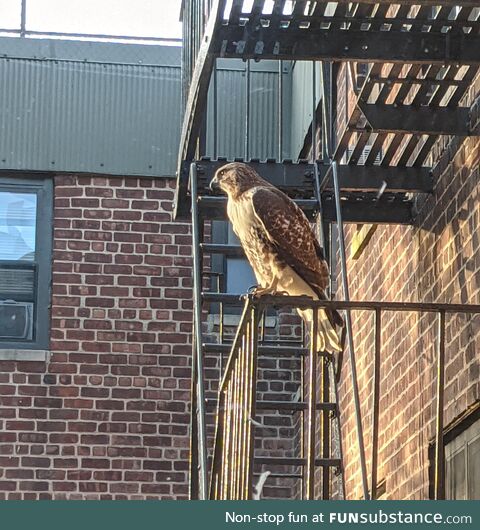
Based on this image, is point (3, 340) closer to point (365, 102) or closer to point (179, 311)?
point (179, 311)

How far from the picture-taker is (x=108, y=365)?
37.1ft

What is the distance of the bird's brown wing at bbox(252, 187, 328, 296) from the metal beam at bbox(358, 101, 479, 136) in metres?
0.62

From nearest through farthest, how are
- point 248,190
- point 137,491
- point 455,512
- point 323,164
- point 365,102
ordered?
point 455,512 → point 365,102 → point 248,190 → point 323,164 → point 137,491

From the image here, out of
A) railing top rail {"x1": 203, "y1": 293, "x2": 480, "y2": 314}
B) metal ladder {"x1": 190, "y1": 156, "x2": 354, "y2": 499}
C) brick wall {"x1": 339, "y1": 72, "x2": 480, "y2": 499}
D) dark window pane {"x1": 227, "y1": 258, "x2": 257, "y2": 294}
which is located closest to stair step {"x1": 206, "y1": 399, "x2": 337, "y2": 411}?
metal ladder {"x1": 190, "y1": 156, "x2": 354, "y2": 499}

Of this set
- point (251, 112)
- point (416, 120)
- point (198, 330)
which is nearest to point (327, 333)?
point (198, 330)

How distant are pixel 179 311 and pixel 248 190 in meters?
4.17

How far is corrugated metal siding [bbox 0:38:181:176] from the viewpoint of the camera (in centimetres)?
1159

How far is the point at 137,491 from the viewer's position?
36.4ft

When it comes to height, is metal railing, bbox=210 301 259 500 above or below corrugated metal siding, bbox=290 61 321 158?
below

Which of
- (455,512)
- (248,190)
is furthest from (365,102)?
(455,512)

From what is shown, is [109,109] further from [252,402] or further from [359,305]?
[359,305]

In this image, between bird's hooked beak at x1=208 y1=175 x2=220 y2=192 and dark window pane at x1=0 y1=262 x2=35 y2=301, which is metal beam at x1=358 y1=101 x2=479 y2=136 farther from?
dark window pane at x1=0 y1=262 x2=35 y2=301

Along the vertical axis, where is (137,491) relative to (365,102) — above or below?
below

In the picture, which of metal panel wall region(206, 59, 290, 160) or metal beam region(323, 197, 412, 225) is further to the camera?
metal panel wall region(206, 59, 290, 160)
